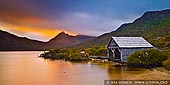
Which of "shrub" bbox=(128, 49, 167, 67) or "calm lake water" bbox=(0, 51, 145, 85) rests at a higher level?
"shrub" bbox=(128, 49, 167, 67)

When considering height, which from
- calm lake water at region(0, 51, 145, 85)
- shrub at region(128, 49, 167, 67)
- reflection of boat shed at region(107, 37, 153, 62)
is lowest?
calm lake water at region(0, 51, 145, 85)

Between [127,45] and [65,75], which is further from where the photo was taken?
[127,45]

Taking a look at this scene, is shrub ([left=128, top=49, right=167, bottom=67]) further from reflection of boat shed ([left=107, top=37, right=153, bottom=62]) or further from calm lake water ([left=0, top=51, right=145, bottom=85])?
reflection of boat shed ([left=107, top=37, right=153, bottom=62])

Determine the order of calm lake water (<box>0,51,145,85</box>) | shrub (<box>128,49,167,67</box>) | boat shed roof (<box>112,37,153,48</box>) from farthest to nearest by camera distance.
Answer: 1. boat shed roof (<box>112,37,153,48</box>)
2. shrub (<box>128,49,167,67</box>)
3. calm lake water (<box>0,51,145,85</box>)

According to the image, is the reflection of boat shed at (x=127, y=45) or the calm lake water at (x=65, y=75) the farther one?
the reflection of boat shed at (x=127, y=45)

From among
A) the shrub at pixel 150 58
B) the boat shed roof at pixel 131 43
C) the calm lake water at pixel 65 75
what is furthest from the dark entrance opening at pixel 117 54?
the shrub at pixel 150 58

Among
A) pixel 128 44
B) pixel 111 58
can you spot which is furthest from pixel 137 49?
pixel 111 58

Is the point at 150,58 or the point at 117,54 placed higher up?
the point at 117,54

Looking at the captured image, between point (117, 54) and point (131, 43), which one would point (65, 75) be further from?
point (117, 54)

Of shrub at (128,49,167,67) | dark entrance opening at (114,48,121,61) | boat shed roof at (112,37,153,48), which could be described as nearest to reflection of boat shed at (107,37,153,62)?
boat shed roof at (112,37,153,48)

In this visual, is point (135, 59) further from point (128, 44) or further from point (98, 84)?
point (98, 84)

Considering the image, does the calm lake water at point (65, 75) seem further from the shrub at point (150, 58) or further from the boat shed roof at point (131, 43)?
the boat shed roof at point (131, 43)

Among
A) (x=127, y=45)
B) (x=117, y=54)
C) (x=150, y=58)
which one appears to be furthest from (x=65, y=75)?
(x=117, y=54)

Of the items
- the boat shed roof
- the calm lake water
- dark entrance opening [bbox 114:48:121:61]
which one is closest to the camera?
the calm lake water
